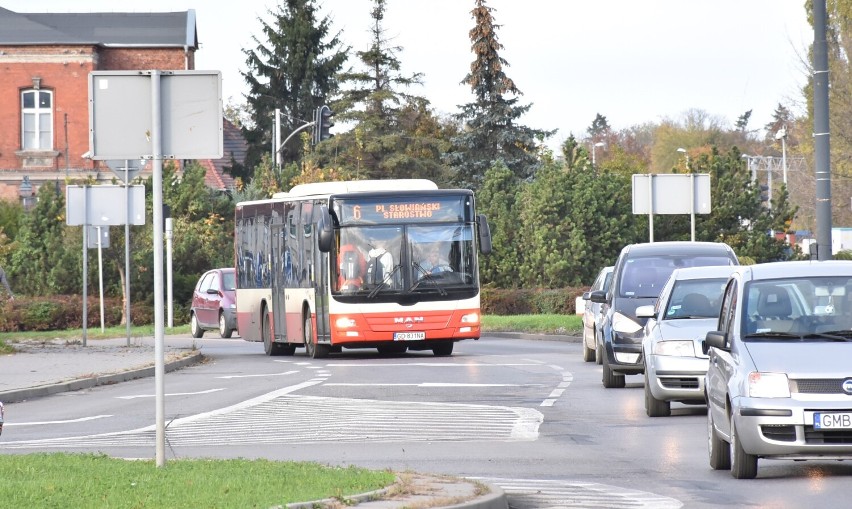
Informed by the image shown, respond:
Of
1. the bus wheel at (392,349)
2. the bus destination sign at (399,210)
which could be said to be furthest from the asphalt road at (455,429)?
the bus wheel at (392,349)

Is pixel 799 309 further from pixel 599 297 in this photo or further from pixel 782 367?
pixel 599 297

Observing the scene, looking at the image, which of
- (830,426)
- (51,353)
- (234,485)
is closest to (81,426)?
(234,485)

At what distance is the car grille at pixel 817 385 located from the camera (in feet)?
38.5

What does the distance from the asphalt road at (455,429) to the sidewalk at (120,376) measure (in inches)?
16.8

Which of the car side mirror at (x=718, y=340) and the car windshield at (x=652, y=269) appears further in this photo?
the car windshield at (x=652, y=269)

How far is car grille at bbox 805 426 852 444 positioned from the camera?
11719 mm

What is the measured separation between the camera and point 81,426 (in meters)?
18.3

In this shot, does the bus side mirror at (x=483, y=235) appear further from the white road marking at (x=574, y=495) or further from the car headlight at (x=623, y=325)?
the white road marking at (x=574, y=495)

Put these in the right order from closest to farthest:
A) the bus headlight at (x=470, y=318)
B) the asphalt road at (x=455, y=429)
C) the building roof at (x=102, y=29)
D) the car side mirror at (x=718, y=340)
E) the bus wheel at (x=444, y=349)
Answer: the asphalt road at (x=455, y=429) < the car side mirror at (x=718, y=340) < the bus headlight at (x=470, y=318) < the bus wheel at (x=444, y=349) < the building roof at (x=102, y=29)

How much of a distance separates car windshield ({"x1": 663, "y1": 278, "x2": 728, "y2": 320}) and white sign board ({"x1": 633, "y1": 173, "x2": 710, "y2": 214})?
639 inches

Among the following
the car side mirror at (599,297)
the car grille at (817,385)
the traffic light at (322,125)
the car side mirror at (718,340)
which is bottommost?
the car grille at (817,385)

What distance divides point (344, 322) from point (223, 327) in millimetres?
15168

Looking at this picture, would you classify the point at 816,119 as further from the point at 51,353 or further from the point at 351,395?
the point at 51,353

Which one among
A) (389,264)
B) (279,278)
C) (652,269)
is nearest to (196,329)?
(279,278)
